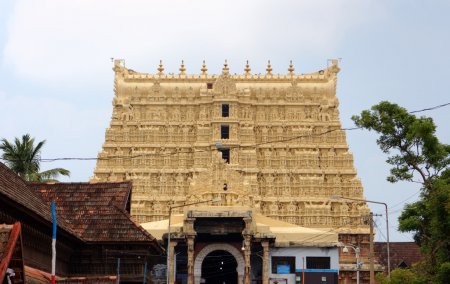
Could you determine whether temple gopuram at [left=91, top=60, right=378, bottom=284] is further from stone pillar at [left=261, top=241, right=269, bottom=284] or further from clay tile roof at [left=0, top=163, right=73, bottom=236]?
clay tile roof at [left=0, top=163, right=73, bottom=236]

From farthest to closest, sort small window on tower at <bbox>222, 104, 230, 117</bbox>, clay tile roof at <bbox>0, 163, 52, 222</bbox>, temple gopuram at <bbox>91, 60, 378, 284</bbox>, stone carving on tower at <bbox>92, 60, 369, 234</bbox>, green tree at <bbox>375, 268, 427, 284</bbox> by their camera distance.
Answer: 1. small window on tower at <bbox>222, 104, 230, 117</bbox>
2. stone carving on tower at <bbox>92, 60, 369, 234</bbox>
3. temple gopuram at <bbox>91, 60, 378, 284</bbox>
4. green tree at <bbox>375, 268, 427, 284</bbox>
5. clay tile roof at <bbox>0, 163, 52, 222</bbox>

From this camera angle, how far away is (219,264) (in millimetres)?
61844

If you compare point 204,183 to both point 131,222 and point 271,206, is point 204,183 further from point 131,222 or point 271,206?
point 131,222

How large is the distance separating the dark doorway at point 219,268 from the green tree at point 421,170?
1030 inches

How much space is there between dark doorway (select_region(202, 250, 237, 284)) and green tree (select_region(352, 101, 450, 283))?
26.2m

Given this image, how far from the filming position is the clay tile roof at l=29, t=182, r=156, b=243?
26.5 meters

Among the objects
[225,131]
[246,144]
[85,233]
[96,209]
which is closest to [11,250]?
[85,233]

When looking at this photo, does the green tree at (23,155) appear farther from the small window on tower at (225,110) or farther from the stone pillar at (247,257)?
the small window on tower at (225,110)

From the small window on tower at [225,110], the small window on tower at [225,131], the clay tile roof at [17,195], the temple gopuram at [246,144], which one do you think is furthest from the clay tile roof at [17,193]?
the small window on tower at [225,110]

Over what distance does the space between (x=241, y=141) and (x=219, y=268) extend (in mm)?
19579

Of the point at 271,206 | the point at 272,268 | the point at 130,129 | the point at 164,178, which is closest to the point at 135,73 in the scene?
the point at 130,129

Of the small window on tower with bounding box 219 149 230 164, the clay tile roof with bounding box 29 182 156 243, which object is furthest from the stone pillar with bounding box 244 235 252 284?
the clay tile roof with bounding box 29 182 156 243

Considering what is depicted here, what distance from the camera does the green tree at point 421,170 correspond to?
3006 cm

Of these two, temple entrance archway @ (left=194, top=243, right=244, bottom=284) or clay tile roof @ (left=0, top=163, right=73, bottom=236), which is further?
temple entrance archway @ (left=194, top=243, right=244, bottom=284)
